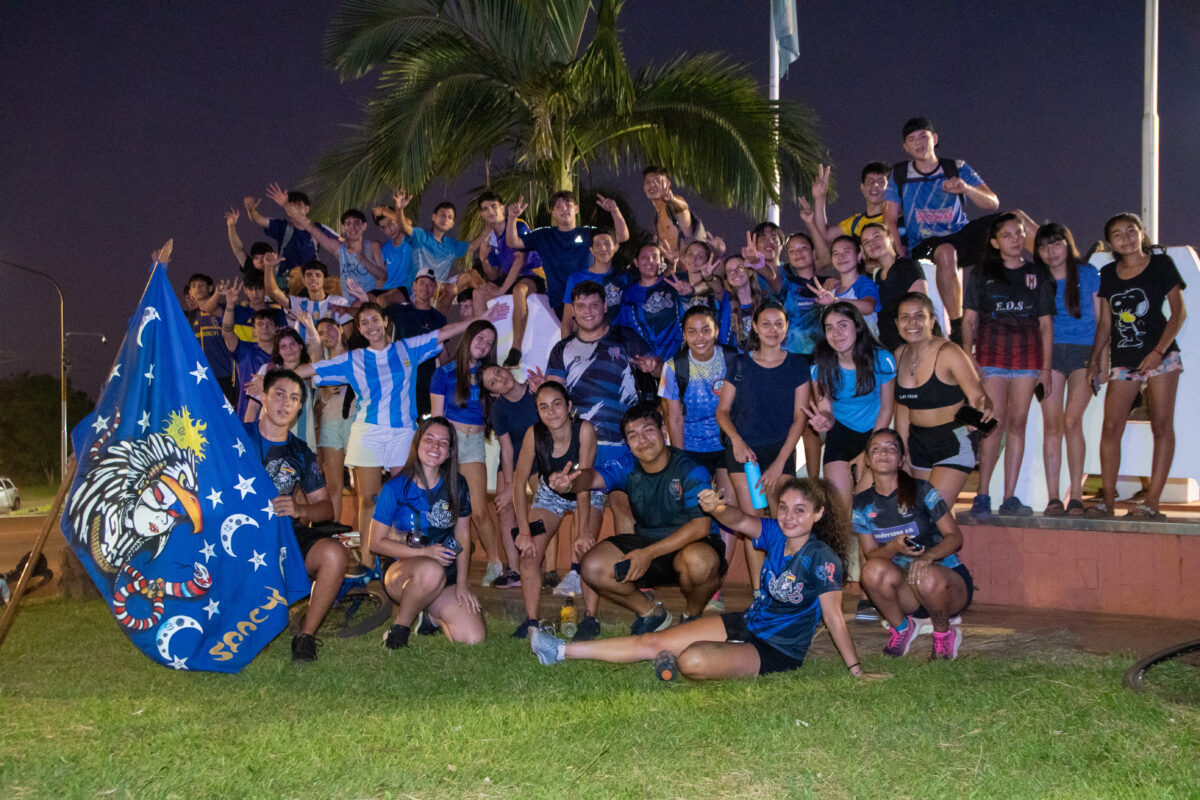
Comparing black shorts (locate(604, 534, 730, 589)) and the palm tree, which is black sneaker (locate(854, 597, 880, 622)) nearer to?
black shorts (locate(604, 534, 730, 589))

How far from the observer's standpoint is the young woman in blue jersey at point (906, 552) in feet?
19.7

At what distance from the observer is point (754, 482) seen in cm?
704

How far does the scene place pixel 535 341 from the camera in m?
9.11

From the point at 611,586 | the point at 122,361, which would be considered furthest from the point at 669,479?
the point at 122,361

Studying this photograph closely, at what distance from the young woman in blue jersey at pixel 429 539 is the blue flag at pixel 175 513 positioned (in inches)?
24.5

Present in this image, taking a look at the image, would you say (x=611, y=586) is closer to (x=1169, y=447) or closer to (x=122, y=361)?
(x=122, y=361)

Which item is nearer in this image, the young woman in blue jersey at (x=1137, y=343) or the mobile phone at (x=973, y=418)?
the mobile phone at (x=973, y=418)

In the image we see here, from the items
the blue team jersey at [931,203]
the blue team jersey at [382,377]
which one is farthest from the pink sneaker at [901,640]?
the blue team jersey at [382,377]

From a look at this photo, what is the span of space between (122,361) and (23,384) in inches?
2772

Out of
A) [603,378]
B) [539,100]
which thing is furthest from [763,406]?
[539,100]

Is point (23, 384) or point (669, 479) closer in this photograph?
point (669, 479)

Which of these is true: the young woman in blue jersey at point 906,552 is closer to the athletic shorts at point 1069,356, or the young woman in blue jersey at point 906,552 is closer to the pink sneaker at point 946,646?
the pink sneaker at point 946,646

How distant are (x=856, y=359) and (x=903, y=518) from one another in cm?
124

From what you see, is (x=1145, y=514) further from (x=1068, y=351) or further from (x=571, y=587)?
(x=571, y=587)
